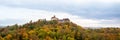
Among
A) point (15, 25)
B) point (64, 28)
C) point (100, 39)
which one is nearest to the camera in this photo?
point (100, 39)

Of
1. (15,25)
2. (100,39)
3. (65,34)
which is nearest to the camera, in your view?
(100,39)

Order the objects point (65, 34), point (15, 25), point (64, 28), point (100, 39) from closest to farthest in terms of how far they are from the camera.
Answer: point (100, 39), point (65, 34), point (64, 28), point (15, 25)

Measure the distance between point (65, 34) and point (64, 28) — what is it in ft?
33.9

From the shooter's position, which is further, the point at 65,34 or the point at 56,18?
the point at 56,18

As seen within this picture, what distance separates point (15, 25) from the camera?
159 meters

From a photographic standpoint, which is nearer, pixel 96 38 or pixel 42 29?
pixel 96 38

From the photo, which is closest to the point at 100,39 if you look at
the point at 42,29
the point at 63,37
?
the point at 63,37

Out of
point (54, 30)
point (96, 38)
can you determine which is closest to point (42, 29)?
point (54, 30)

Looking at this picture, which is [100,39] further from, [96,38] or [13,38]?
[13,38]

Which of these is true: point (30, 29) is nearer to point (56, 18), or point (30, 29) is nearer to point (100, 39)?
point (56, 18)

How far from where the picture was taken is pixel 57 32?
433ft

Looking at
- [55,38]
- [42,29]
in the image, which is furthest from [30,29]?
[55,38]

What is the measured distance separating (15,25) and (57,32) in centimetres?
3371

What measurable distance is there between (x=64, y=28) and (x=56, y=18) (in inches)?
932
